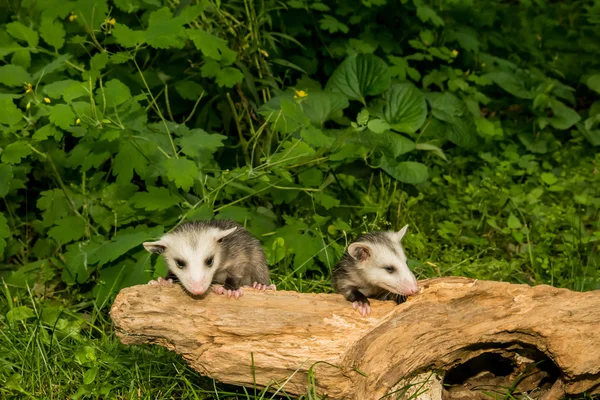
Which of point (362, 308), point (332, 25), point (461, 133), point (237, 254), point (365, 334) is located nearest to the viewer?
point (365, 334)

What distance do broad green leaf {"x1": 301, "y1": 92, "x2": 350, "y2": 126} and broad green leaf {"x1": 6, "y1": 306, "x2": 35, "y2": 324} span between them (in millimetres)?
2014

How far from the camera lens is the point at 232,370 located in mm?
2967

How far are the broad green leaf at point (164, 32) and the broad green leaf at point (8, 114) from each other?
0.82 metres

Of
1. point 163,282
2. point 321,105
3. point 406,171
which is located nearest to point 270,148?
point 321,105

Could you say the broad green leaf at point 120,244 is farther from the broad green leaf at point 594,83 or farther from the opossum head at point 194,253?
the broad green leaf at point 594,83

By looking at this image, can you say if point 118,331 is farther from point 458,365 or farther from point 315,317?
point 458,365

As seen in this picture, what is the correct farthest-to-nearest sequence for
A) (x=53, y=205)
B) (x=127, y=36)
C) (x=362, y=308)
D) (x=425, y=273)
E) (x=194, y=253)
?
(x=53, y=205)
(x=425, y=273)
(x=127, y=36)
(x=194, y=253)
(x=362, y=308)

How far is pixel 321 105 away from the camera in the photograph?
15.6 ft

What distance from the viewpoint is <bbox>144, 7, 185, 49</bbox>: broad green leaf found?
4098 mm

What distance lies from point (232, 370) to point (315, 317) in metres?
0.40

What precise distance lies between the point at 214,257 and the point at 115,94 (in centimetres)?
124

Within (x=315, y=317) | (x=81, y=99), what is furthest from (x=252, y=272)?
(x=81, y=99)

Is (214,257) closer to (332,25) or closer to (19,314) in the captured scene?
(19,314)

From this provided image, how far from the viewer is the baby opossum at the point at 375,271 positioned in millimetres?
3293
